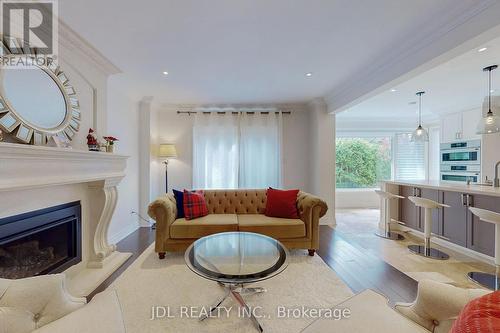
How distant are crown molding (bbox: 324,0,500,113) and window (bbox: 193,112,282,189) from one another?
1947 millimetres

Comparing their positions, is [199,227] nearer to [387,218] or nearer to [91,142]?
[91,142]

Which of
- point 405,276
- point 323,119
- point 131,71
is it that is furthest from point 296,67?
point 405,276

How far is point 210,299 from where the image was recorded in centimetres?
209

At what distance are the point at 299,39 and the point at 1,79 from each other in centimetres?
255

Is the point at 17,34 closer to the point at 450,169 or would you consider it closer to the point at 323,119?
the point at 323,119

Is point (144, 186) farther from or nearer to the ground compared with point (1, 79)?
nearer to the ground

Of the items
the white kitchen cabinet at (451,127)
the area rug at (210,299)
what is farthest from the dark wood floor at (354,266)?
the white kitchen cabinet at (451,127)

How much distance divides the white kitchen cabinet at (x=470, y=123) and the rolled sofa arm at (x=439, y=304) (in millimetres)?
5594

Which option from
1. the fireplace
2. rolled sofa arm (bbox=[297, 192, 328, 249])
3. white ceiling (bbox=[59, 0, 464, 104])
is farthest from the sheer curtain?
the fireplace

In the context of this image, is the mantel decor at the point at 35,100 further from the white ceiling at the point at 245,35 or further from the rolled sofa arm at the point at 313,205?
the rolled sofa arm at the point at 313,205

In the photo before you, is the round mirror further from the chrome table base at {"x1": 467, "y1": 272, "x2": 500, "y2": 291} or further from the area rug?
the chrome table base at {"x1": 467, "y1": 272, "x2": 500, "y2": 291}

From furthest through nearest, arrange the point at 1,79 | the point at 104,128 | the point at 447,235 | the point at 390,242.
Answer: the point at 390,242
the point at 447,235
the point at 104,128
the point at 1,79

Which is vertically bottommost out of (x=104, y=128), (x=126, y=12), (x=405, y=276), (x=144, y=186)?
(x=405, y=276)

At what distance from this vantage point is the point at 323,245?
351 centimetres
